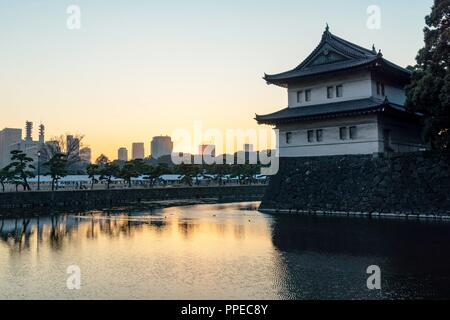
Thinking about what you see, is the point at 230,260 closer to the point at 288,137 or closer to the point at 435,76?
the point at 435,76

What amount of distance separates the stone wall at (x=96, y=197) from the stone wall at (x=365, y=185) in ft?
73.3

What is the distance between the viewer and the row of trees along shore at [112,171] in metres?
50.6

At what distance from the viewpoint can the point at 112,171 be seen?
61.3m

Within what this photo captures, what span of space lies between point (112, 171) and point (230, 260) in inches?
1915

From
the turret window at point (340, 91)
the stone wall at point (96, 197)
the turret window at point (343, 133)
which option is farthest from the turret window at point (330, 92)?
the stone wall at point (96, 197)

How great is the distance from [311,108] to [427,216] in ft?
44.8

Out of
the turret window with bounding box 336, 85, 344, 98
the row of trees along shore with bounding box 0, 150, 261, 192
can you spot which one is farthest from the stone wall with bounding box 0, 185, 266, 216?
the turret window with bounding box 336, 85, 344, 98

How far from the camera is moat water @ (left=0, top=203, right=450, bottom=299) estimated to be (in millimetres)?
11438

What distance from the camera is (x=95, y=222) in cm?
3033

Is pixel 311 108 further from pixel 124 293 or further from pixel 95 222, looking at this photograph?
pixel 124 293

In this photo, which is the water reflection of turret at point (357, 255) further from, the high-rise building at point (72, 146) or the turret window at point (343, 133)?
the high-rise building at point (72, 146)

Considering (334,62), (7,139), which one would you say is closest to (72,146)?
Answer: (334,62)

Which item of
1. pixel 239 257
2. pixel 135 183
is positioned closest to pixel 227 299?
pixel 239 257

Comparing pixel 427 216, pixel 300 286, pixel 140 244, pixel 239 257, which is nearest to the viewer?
pixel 300 286
